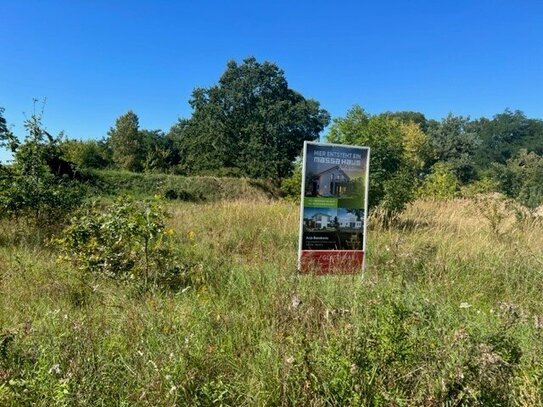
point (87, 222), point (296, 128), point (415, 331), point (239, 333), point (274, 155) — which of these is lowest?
point (239, 333)

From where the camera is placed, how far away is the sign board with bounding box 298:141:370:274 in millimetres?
5059

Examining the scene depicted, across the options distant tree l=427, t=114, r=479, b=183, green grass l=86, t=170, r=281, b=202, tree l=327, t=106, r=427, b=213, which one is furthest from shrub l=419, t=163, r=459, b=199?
distant tree l=427, t=114, r=479, b=183

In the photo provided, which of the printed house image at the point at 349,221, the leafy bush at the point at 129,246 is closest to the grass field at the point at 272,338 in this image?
the leafy bush at the point at 129,246

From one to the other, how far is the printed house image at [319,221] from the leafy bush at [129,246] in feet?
5.14

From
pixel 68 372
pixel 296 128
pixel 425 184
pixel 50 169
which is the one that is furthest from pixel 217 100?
pixel 68 372

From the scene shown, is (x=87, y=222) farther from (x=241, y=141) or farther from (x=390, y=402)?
(x=241, y=141)

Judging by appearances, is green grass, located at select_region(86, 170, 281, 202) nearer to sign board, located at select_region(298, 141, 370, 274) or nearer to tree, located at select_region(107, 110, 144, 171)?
tree, located at select_region(107, 110, 144, 171)

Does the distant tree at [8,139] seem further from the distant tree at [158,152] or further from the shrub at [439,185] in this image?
the distant tree at [158,152]

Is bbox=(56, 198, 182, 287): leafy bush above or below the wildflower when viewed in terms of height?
above

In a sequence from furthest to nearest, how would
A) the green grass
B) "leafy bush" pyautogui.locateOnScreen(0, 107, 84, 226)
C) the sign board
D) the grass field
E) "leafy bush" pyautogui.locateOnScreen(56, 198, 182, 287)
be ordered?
the green grass
"leafy bush" pyautogui.locateOnScreen(0, 107, 84, 226)
the sign board
"leafy bush" pyautogui.locateOnScreen(56, 198, 182, 287)
the grass field

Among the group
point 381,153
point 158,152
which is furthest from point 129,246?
point 158,152

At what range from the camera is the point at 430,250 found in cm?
577

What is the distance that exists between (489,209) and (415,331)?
7248mm

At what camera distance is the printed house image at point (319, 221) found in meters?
5.09
